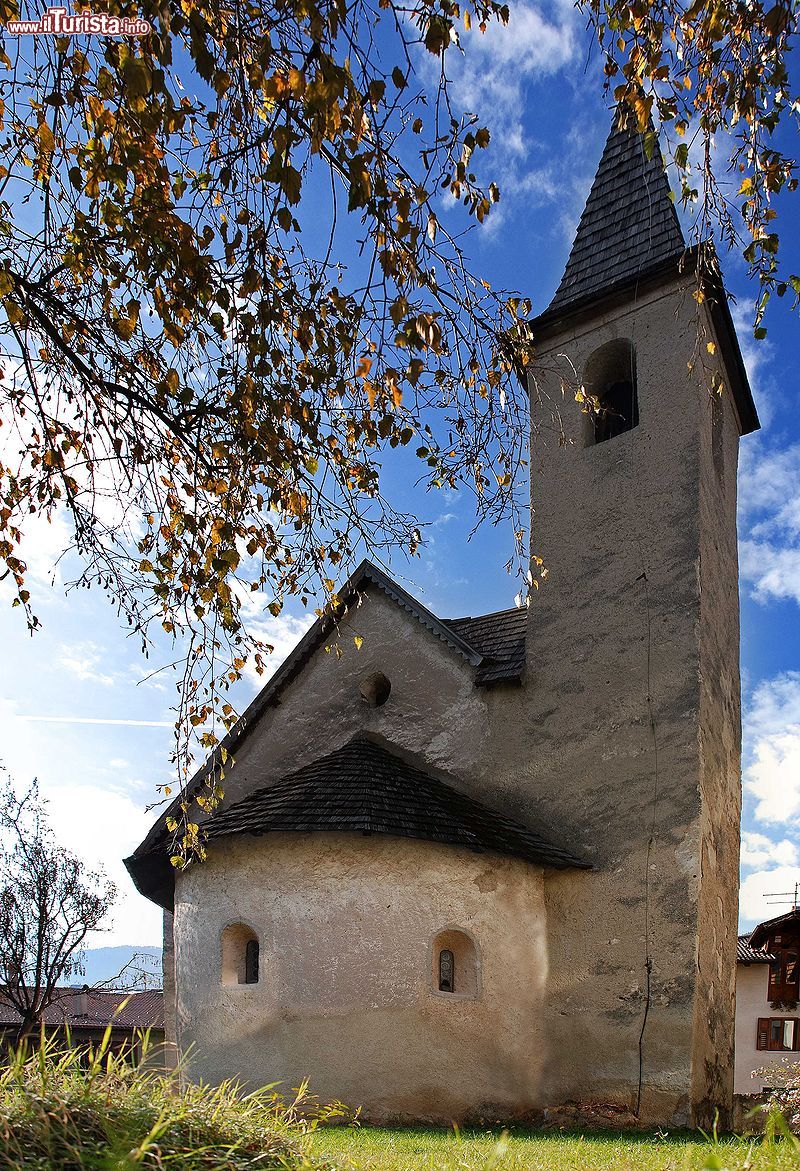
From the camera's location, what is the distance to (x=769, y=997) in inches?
1196

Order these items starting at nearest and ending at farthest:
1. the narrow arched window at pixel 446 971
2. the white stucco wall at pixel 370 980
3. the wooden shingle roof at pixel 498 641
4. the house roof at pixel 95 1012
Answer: the white stucco wall at pixel 370 980 < the narrow arched window at pixel 446 971 < the wooden shingle roof at pixel 498 641 < the house roof at pixel 95 1012

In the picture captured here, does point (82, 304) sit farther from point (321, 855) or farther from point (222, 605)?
point (321, 855)

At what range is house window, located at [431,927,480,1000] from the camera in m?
10.7

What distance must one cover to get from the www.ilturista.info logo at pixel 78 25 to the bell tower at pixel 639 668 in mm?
6199

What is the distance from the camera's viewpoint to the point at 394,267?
4.96 meters

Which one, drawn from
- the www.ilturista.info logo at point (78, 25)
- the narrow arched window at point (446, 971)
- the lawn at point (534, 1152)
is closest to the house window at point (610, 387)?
the narrow arched window at point (446, 971)

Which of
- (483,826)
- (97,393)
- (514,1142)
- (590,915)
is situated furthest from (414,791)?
(97,393)

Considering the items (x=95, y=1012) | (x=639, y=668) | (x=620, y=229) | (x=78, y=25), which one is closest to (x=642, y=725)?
(x=639, y=668)

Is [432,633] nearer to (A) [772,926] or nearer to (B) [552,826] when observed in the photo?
(B) [552,826]

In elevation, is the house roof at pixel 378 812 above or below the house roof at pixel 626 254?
below

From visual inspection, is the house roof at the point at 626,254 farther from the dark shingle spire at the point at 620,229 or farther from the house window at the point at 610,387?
the house window at the point at 610,387

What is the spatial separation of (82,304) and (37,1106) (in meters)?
4.29

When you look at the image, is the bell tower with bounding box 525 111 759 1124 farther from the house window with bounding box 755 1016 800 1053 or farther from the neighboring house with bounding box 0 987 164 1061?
the neighboring house with bounding box 0 987 164 1061

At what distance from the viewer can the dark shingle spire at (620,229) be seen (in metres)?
13.3
